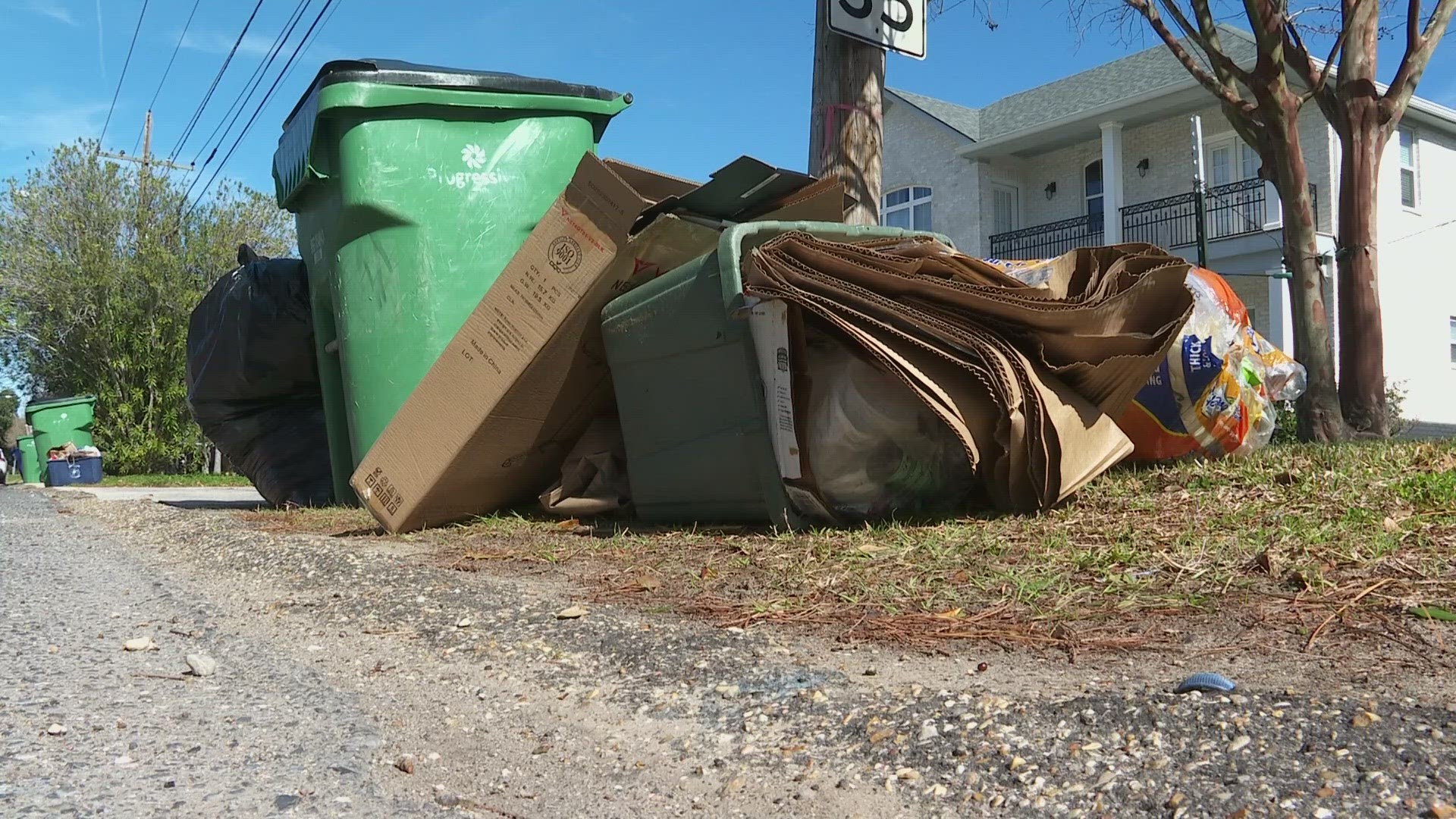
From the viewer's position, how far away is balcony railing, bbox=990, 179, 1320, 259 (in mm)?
15211

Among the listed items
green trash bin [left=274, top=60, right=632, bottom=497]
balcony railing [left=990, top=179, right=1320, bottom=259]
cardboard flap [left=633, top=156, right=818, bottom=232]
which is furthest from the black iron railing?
cardboard flap [left=633, top=156, right=818, bottom=232]

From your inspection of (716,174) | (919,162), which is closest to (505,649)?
(716,174)

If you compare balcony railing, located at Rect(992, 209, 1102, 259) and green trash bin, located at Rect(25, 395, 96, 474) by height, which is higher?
balcony railing, located at Rect(992, 209, 1102, 259)

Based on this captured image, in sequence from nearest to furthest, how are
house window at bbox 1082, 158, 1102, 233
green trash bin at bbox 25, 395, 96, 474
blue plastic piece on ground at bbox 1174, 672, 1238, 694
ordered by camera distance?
1. blue plastic piece on ground at bbox 1174, 672, 1238, 694
2. house window at bbox 1082, 158, 1102, 233
3. green trash bin at bbox 25, 395, 96, 474

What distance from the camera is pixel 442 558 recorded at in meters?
3.99

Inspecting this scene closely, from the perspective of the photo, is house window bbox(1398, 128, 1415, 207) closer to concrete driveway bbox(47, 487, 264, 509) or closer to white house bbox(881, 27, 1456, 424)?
white house bbox(881, 27, 1456, 424)

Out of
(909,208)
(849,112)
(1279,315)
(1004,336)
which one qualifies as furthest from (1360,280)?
(909,208)

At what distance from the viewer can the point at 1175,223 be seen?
16.4 meters

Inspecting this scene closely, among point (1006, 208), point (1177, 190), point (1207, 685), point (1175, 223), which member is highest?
point (1006, 208)

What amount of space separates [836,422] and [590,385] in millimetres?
1401

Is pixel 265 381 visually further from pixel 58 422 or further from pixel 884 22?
pixel 58 422

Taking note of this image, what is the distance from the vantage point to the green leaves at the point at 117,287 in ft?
72.6

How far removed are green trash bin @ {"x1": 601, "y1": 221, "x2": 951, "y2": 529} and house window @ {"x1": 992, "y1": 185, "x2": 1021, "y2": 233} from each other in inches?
617

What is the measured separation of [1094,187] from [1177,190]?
5.32 ft
